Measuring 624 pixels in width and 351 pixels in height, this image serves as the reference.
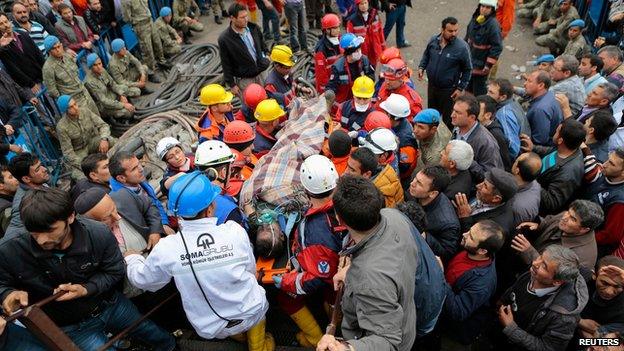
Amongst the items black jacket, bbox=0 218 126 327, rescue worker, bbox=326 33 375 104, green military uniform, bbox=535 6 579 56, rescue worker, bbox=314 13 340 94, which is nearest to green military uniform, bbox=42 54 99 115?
rescue worker, bbox=314 13 340 94

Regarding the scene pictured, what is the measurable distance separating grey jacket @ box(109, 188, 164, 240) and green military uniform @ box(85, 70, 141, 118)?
405 centimetres

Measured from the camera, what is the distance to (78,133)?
6.26 m

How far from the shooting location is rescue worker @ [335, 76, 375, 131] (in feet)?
16.8

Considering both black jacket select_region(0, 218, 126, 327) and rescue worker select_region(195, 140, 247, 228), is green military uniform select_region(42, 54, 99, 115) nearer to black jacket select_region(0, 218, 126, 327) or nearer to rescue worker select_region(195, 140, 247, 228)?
rescue worker select_region(195, 140, 247, 228)

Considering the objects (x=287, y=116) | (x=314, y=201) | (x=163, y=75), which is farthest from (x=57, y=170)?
(x=314, y=201)

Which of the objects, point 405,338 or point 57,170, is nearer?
point 405,338

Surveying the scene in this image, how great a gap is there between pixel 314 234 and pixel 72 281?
5.58 ft

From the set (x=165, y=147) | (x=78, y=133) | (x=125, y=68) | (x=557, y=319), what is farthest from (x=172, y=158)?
(x=125, y=68)

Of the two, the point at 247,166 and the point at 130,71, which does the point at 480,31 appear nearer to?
the point at 247,166

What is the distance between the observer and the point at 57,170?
6.53 m

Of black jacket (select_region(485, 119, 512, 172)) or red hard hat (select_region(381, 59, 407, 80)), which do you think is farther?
red hard hat (select_region(381, 59, 407, 80))

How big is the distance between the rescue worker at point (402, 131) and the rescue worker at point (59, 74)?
15.5 feet

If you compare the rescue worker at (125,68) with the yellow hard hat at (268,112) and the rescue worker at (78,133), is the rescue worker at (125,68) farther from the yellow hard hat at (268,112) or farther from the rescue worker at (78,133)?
the yellow hard hat at (268,112)

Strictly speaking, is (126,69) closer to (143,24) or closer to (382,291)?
(143,24)
